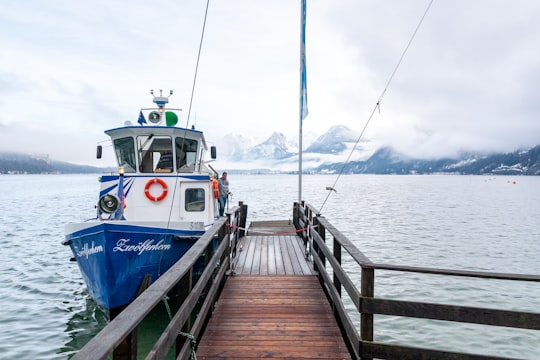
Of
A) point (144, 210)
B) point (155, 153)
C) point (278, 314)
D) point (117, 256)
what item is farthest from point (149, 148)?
point (278, 314)

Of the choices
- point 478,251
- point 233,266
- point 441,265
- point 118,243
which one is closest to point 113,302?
point 118,243

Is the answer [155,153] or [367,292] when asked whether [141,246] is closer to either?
[155,153]

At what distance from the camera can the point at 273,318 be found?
5828 millimetres

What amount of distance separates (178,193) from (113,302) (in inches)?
143

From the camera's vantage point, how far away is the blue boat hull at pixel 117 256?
735 centimetres

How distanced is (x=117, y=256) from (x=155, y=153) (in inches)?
153

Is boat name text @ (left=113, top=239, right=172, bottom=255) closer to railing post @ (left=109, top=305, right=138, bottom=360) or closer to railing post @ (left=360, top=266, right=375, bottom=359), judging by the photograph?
railing post @ (left=360, top=266, right=375, bottom=359)

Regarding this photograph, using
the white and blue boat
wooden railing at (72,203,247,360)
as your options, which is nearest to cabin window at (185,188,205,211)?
the white and blue boat

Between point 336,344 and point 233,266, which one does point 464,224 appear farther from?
point 336,344

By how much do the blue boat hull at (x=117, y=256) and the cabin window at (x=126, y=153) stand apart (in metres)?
2.81

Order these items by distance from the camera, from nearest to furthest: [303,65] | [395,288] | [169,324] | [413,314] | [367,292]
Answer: [169,324]
[413,314]
[367,292]
[395,288]
[303,65]

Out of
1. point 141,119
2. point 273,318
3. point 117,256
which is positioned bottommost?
point 273,318

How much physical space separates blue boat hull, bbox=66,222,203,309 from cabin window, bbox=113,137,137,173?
2.81 meters

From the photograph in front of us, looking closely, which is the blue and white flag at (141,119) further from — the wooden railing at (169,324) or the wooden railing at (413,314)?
the wooden railing at (413,314)
